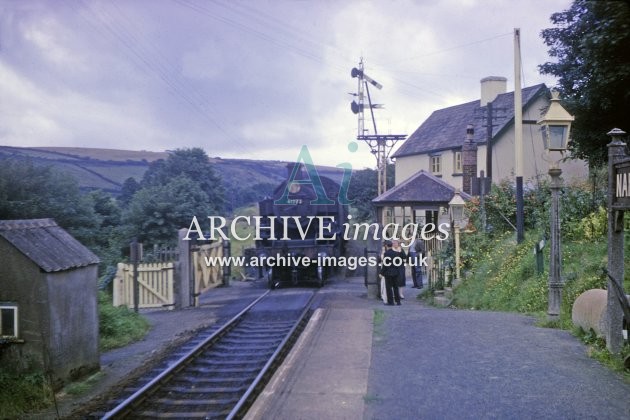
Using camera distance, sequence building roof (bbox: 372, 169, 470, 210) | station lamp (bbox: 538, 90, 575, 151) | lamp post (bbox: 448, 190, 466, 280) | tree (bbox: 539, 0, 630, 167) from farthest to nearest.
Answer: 1. building roof (bbox: 372, 169, 470, 210)
2. lamp post (bbox: 448, 190, 466, 280)
3. station lamp (bbox: 538, 90, 575, 151)
4. tree (bbox: 539, 0, 630, 167)

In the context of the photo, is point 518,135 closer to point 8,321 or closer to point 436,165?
point 8,321

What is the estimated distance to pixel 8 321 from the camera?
7164 millimetres

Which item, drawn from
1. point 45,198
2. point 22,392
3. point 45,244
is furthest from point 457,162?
point 22,392

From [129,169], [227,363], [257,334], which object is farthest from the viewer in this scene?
[129,169]

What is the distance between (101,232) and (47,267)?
18.3m

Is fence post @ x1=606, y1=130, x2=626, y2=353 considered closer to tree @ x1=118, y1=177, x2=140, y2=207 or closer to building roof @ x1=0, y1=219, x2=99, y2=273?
building roof @ x1=0, y1=219, x2=99, y2=273

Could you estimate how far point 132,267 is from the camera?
14617 mm

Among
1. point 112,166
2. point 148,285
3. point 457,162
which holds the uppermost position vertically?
point 112,166

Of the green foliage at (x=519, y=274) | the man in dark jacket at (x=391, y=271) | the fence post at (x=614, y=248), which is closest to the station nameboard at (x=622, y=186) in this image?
the fence post at (x=614, y=248)

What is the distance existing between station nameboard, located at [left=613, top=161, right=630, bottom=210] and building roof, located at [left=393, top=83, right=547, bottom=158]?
2158 centimetres

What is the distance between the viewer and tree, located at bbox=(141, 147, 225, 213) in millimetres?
42125

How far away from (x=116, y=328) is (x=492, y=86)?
85.2 feet

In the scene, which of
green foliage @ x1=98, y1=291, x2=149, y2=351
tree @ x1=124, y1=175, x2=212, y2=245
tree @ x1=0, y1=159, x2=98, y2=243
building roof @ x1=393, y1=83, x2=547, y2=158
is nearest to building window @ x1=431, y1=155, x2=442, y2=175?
building roof @ x1=393, y1=83, x2=547, y2=158

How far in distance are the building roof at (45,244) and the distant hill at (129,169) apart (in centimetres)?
1553
